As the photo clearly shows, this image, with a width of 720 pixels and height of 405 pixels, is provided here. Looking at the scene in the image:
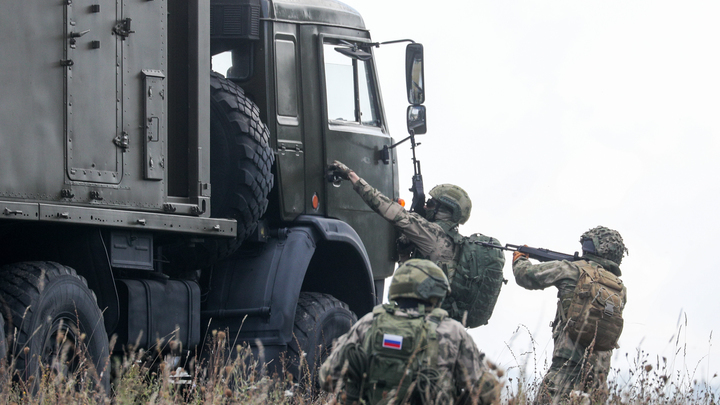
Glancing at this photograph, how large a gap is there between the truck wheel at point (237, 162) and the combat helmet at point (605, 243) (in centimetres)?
272

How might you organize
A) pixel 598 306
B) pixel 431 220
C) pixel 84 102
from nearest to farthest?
pixel 84 102, pixel 598 306, pixel 431 220

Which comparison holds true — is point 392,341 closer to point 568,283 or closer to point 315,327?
point 315,327

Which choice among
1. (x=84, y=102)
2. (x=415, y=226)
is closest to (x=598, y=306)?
(x=415, y=226)

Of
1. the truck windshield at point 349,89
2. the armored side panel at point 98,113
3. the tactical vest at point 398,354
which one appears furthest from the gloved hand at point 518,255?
the tactical vest at point 398,354

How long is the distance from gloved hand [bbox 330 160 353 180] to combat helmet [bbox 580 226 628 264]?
1.99 meters

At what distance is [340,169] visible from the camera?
7.24m

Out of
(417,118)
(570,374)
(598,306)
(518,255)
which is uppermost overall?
(417,118)

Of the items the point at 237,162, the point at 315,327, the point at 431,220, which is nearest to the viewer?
the point at 237,162

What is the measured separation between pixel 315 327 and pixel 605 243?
2.40 m

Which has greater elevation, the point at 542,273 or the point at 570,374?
the point at 542,273

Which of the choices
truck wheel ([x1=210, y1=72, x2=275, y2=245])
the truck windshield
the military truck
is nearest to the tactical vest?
the military truck

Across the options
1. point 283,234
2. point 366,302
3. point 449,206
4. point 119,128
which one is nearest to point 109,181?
point 119,128

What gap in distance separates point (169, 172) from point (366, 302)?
2.37 metres

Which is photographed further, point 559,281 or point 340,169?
point 559,281
